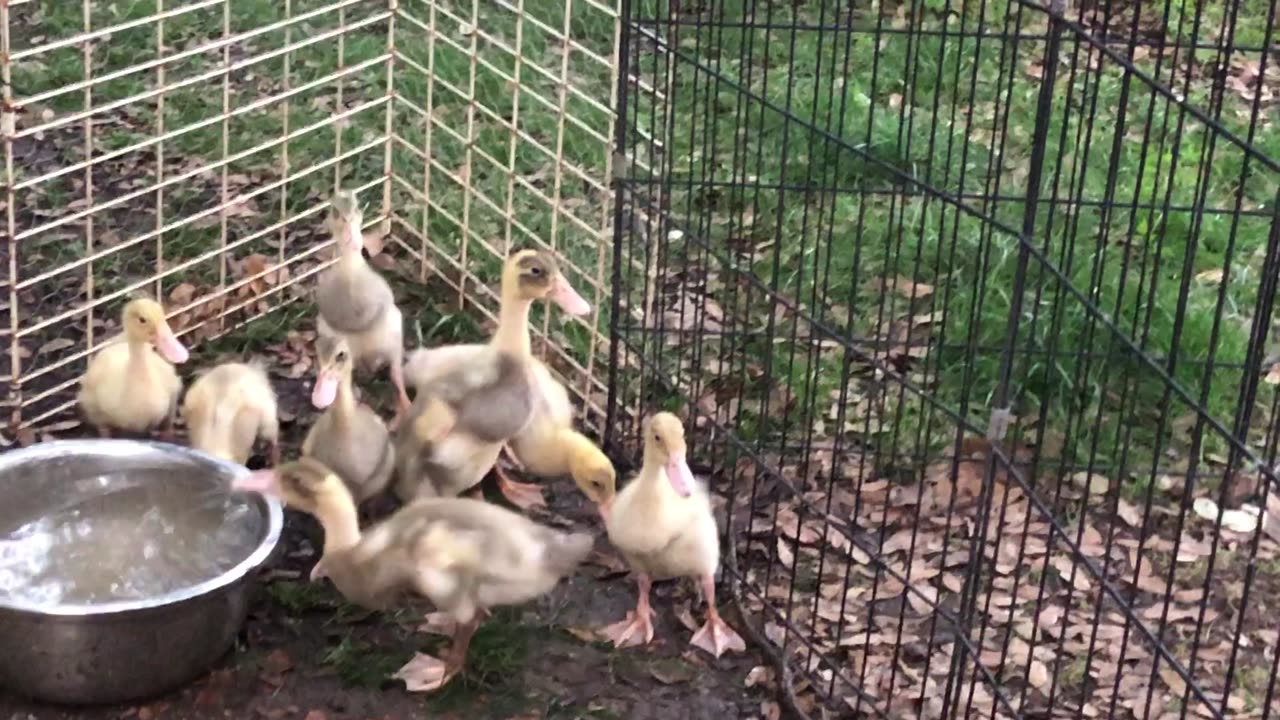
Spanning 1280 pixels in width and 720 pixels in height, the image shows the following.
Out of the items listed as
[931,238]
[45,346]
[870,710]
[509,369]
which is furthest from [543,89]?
[870,710]

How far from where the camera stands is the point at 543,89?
6441 millimetres

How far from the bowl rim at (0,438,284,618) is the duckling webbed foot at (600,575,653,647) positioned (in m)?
0.74

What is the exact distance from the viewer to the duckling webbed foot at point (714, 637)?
3.50m

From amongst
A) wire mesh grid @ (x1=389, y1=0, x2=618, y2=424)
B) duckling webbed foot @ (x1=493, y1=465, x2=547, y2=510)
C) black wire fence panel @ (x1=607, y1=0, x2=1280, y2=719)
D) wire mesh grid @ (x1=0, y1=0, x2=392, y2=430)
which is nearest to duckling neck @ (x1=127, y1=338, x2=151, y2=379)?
wire mesh grid @ (x1=0, y1=0, x2=392, y2=430)

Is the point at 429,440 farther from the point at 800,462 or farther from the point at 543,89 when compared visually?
the point at 543,89

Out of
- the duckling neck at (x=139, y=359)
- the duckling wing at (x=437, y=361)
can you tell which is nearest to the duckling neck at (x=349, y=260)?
the duckling wing at (x=437, y=361)

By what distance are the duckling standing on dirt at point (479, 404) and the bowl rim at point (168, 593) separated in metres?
0.36

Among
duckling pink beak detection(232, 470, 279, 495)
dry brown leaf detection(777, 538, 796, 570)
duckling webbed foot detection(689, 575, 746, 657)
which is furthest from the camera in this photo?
dry brown leaf detection(777, 538, 796, 570)

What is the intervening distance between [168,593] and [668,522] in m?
0.97

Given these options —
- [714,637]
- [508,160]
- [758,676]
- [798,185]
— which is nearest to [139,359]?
[714,637]

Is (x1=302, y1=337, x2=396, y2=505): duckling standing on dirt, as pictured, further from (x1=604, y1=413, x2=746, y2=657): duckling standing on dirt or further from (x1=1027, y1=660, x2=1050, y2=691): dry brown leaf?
(x1=1027, y1=660, x2=1050, y2=691): dry brown leaf

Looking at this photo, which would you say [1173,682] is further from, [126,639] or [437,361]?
[126,639]

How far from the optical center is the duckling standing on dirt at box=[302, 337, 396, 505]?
3.58 meters

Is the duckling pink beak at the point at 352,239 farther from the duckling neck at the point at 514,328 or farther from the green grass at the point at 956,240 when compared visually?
the green grass at the point at 956,240
